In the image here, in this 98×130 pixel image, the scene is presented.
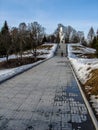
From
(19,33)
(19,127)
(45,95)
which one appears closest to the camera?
(19,127)

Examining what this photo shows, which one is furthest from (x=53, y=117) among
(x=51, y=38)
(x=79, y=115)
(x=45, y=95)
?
(x=51, y=38)

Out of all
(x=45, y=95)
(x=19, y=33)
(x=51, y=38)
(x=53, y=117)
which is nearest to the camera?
(x=53, y=117)

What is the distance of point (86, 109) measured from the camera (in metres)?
8.77

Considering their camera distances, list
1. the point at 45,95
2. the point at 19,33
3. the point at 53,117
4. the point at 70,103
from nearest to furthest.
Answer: the point at 53,117 < the point at 70,103 < the point at 45,95 < the point at 19,33

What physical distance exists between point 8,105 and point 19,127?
2632mm

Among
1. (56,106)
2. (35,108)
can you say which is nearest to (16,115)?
(35,108)

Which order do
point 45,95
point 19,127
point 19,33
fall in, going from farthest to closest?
point 19,33, point 45,95, point 19,127

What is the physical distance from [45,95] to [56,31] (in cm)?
11933

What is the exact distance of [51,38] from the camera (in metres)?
126

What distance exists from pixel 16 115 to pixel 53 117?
42.5 inches

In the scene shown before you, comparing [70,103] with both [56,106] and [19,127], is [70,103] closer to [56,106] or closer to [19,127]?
[56,106]

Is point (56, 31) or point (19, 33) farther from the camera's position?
point (56, 31)

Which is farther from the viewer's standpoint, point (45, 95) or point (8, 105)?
point (45, 95)

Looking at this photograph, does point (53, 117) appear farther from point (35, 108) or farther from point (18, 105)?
point (18, 105)
